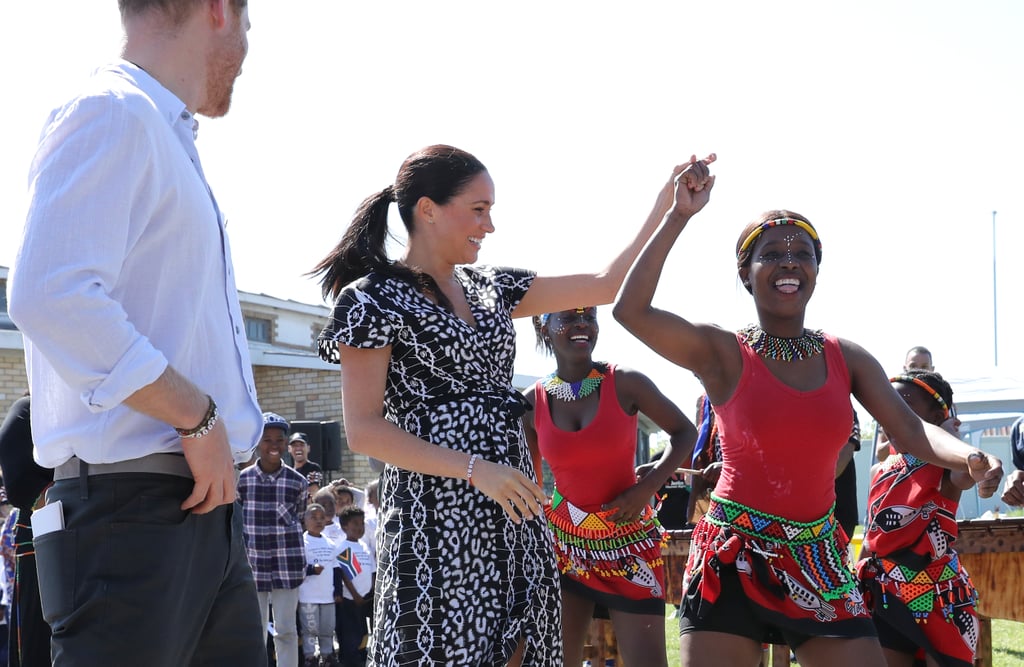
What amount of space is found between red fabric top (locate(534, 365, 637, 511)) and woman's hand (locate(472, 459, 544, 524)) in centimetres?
270

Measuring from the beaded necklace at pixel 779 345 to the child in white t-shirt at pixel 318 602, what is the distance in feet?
24.1

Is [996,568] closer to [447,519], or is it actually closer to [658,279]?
[658,279]

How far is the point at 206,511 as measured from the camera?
98.0 inches

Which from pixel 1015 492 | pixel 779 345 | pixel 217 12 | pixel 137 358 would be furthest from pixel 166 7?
pixel 1015 492

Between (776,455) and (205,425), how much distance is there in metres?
2.17

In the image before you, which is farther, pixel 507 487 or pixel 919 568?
pixel 919 568

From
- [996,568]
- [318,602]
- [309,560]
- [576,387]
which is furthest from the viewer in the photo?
[309,560]

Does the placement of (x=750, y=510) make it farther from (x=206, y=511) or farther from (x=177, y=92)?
(x=177, y=92)

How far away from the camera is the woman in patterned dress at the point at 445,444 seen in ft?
10.5

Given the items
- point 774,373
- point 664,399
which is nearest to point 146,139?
point 774,373

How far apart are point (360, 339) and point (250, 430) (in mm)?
661

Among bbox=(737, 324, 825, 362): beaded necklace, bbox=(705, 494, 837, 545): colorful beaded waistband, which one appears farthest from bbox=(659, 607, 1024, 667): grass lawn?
bbox=(737, 324, 825, 362): beaded necklace

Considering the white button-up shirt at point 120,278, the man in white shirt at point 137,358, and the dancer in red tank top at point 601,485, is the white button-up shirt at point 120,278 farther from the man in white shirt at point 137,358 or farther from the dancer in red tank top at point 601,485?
the dancer in red tank top at point 601,485

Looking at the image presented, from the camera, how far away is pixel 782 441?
12.7 feet
